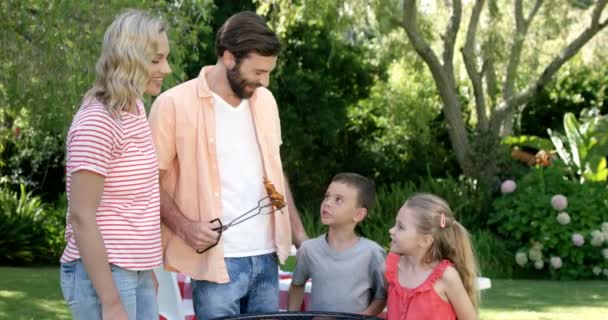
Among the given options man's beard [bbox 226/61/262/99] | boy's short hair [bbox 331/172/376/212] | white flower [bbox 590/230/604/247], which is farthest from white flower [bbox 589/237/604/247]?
man's beard [bbox 226/61/262/99]

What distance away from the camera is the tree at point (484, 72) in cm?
1234

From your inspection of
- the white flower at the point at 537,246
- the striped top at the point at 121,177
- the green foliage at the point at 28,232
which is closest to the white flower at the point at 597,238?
the white flower at the point at 537,246

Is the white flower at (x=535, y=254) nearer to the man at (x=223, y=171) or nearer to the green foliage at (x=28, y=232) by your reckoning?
the green foliage at (x=28, y=232)

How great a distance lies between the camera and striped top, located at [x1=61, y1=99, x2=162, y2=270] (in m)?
2.77

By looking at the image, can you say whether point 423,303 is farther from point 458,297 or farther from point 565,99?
point 565,99

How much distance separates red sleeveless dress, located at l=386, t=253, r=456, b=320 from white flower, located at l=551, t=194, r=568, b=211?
7249mm

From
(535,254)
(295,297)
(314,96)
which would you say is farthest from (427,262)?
(314,96)

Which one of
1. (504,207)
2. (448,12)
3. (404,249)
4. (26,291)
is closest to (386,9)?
(448,12)

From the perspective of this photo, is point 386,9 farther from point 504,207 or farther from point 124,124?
point 124,124

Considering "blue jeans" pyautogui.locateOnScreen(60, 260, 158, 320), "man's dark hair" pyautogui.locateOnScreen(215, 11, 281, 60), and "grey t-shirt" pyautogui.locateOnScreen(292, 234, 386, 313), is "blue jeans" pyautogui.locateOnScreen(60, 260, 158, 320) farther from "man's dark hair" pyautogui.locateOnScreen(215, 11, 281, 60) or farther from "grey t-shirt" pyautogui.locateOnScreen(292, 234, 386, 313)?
"grey t-shirt" pyautogui.locateOnScreen(292, 234, 386, 313)

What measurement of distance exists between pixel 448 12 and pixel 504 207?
3.37 meters

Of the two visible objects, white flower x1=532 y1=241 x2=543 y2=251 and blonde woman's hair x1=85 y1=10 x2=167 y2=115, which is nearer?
blonde woman's hair x1=85 y1=10 x2=167 y2=115

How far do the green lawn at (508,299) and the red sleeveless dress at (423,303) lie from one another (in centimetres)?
393

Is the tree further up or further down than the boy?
further up
